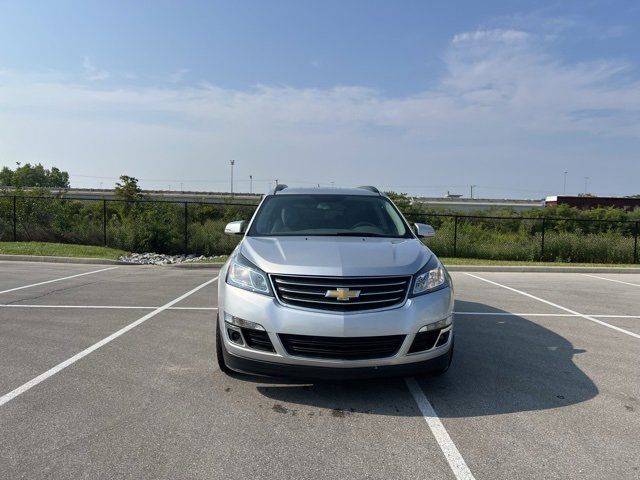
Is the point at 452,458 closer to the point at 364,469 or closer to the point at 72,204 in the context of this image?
the point at 364,469

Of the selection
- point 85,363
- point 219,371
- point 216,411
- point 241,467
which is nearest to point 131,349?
point 85,363

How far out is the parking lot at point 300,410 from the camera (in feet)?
10.3

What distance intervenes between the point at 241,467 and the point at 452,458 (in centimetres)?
134

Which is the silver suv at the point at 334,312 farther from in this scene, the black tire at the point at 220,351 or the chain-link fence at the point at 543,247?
the chain-link fence at the point at 543,247

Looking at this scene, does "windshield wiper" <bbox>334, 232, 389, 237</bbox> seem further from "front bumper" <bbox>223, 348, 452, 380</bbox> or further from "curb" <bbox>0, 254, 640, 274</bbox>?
"curb" <bbox>0, 254, 640, 274</bbox>

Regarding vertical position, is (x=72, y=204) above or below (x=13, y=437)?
above

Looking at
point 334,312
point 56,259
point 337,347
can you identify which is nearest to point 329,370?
point 337,347

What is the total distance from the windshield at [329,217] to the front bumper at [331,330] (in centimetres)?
135

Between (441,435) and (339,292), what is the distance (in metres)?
1.24

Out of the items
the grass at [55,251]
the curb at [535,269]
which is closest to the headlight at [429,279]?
A: the curb at [535,269]

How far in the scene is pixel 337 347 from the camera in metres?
3.78

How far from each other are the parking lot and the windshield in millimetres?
1501

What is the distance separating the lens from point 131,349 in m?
5.55

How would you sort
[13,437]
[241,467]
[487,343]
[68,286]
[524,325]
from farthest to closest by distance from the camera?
1. [68,286]
2. [524,325]
3. [487,343]
4. [13,437]
5. [241,467]
